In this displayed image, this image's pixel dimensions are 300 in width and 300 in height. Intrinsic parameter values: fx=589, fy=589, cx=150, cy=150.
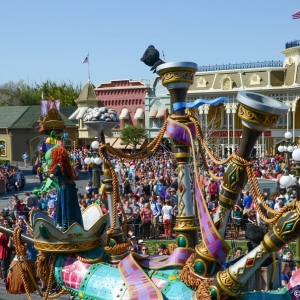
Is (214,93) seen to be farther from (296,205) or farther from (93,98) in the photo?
(296,205)

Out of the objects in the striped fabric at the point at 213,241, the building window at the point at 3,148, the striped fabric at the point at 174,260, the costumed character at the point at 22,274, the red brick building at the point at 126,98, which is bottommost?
the costumed character at the point at 22,274

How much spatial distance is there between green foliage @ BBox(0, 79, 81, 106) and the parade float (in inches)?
2223

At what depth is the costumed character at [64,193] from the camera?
23.9ft

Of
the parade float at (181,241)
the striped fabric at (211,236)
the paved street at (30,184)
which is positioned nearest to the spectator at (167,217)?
the parade float at (181,241)

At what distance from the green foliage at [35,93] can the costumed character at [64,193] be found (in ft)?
183

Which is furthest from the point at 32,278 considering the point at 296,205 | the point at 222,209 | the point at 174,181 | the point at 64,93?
the point at 64,93

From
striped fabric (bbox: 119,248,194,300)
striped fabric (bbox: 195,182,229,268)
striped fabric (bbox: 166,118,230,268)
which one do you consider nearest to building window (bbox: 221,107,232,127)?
striped fabric (bbox: 119,248,194,300)

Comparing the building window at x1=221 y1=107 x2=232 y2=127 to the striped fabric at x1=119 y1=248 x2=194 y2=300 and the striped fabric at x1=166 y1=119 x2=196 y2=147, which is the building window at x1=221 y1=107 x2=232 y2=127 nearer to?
the striped fabric at x1=166 y1=119 x2=196 y2=147

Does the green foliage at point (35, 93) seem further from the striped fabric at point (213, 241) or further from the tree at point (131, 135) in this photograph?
the striped fabric at point (213, 241)

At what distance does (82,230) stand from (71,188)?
0.75 meters

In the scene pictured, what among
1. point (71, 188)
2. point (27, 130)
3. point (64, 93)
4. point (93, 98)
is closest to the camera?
point (71, 188)

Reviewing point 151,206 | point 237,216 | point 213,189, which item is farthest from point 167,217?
point 213,189

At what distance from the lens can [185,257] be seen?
605cm

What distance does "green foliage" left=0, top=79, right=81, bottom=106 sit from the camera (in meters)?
63.8
